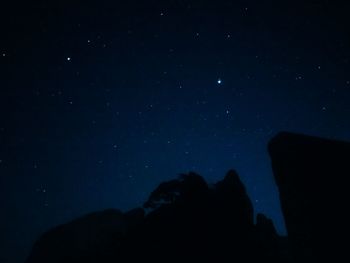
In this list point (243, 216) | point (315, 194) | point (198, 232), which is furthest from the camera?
point (243, 216)

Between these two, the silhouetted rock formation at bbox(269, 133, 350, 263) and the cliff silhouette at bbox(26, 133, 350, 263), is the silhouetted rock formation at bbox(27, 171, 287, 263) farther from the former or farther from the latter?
the silhouetted rock formation at bbox(269, 133, 350, 263)

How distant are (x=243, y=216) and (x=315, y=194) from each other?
3.60 meters

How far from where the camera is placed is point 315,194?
798 centimetres

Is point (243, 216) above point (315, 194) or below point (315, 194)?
below

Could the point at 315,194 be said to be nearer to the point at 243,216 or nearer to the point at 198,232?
the point at 243,216

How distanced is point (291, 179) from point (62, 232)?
22.4 meters

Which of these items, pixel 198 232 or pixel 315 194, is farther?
pixel 198 232

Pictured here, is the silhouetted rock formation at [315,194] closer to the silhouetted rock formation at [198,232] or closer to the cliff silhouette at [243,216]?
the cliff silhouette at [243,216]

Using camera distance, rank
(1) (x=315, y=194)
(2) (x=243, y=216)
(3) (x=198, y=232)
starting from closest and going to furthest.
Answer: (1) (x=315, y=194) < (3) (x=198, y=232) < (2) (x=243, y=216)

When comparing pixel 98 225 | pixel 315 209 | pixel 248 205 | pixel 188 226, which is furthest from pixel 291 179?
pixel 98 225

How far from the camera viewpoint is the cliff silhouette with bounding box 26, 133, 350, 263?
7.80 metres

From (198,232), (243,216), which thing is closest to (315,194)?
(243,216)

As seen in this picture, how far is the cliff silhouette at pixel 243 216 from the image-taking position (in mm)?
7797

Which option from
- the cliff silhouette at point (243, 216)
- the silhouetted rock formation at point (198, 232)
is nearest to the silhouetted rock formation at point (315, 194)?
the cliff silhouette at point (243, 216)
